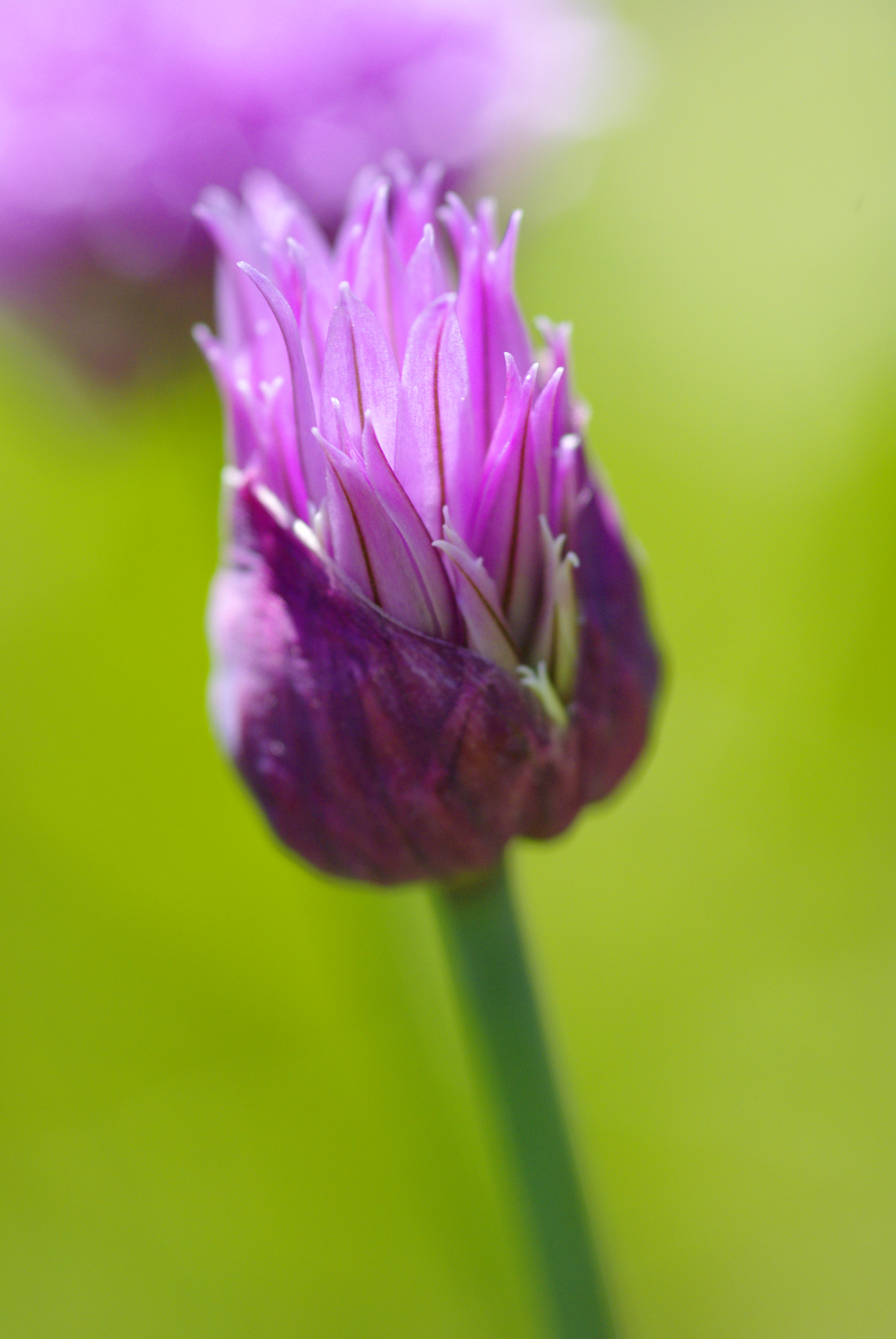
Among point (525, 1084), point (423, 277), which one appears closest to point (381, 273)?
point (423, 277)

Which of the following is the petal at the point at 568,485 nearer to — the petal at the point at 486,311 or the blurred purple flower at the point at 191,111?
the petal at the point at 486,311

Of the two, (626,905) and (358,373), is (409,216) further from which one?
(626,905)

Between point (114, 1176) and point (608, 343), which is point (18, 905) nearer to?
point (114, 1176)

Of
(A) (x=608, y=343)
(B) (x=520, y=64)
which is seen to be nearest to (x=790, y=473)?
(A) (x=608, y=343)

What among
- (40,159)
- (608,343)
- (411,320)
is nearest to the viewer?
(411,320)

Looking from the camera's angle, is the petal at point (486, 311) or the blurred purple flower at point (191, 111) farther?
the blurred purple flower at point (191, 111)

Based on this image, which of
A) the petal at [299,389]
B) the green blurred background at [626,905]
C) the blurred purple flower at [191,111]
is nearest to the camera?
the petal at [299,389]

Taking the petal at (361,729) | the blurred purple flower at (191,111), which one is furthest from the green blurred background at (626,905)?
the petal at (361,729)
